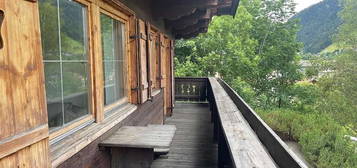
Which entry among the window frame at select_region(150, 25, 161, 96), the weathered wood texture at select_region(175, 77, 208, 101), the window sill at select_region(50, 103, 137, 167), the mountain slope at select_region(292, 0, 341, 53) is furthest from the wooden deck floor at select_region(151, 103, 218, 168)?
the mountain slope at select_region(292, 0, 341, 53)

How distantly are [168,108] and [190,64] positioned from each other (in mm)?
5708

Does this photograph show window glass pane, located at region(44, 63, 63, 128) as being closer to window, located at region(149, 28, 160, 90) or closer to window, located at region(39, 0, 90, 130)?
window, located at region(39, 0, 90, 130)

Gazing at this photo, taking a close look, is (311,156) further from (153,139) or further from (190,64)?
(190,64)

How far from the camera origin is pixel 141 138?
192 cm

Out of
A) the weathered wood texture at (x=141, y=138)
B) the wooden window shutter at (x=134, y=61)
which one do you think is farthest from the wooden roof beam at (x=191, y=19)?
the weathered wood texture at (x=141, y=138)

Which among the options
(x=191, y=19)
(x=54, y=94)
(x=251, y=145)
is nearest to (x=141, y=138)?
(x=54, y=94)

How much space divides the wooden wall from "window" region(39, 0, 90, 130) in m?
0.37

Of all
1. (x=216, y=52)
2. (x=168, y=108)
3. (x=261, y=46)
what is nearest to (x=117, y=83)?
(x=168, y=108)

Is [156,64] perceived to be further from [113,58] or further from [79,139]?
[79,139]

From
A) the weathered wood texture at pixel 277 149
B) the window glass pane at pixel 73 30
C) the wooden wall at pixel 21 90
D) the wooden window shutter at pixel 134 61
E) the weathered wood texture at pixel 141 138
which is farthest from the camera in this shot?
the wooden window shutter at pixel 134 61

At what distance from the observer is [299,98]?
51.5 ft

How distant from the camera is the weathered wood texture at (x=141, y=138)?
178 cm

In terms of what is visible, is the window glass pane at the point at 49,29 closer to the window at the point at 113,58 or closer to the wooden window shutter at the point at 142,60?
the window at the point at 113,58

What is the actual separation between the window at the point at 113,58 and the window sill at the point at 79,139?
19 centimetres
